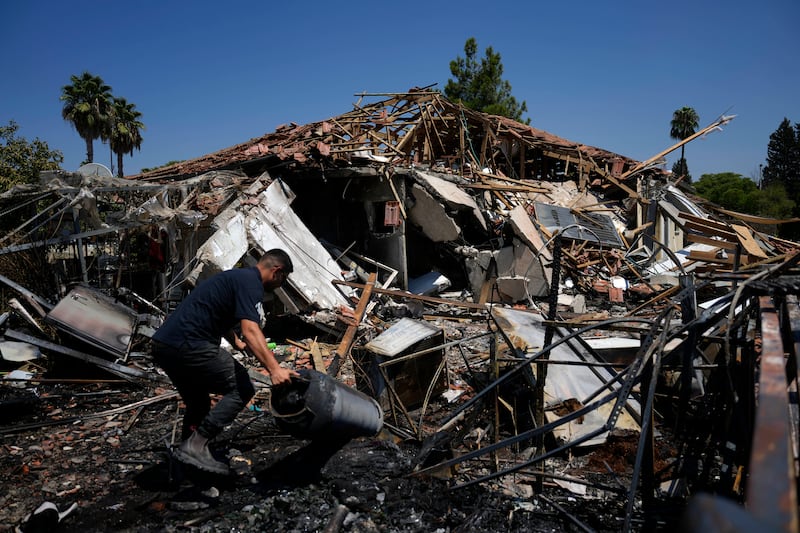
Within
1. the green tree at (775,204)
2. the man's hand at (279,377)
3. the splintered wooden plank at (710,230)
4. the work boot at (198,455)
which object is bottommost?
the work boot at (198,455)

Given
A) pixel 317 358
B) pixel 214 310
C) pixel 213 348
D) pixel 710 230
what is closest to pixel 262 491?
pixel 213 348

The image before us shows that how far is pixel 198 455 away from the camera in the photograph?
11.1 feet

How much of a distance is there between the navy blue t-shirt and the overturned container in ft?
1.79

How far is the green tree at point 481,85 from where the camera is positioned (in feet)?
89.5

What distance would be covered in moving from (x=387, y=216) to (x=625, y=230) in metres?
7.18

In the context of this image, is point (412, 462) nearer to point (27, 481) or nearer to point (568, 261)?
point (27, 481)

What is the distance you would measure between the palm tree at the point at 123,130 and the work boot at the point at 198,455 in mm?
29147

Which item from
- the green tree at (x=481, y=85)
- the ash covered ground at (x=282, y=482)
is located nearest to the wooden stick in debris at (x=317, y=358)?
the ash covered ground at (x=282, y=482)

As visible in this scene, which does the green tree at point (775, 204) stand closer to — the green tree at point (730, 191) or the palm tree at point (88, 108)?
the green tree at point (730, 191)

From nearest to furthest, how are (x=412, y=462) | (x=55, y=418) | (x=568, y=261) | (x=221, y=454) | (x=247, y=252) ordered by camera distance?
(x=412, y=462), (x=221, y=454), (x=55, y=418), (x=247, y=252), (x=568, y=261)

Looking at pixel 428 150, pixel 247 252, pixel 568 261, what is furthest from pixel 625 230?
pixel 247 252

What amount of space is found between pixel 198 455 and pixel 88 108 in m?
29.4

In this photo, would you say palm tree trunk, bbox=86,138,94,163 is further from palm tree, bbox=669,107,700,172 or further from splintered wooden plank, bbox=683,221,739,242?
palm tree, bbox=669,107,700,172

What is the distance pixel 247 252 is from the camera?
8.41 metres
